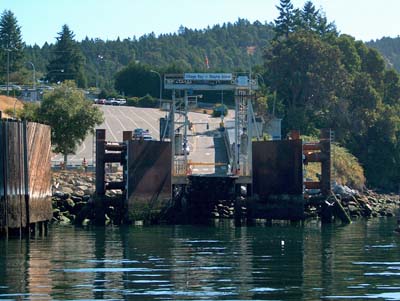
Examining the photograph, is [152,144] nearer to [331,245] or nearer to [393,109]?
[331,245]

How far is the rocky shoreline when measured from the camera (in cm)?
7412

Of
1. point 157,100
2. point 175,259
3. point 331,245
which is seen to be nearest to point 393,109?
point 157,100

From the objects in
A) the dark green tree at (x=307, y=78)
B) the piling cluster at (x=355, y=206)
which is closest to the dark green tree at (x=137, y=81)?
the dark green tree at (x=307, y=78)

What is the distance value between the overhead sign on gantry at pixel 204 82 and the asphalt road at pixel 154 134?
4969 millimetres

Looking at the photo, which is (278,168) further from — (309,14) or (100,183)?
(309,14)

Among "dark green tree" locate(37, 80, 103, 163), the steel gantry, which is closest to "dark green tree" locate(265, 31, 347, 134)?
"dark green tree" locate(37, 80, 103, 163)

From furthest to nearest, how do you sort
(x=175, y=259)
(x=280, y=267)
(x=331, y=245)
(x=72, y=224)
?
(x=72, y=224)
(x=331, y=245)
(x=175, y=259)
(x=280, y=267)

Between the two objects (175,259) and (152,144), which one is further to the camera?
(152,144)

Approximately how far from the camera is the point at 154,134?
12600 centimetres

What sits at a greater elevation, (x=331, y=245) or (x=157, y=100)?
(x=157, y=100)

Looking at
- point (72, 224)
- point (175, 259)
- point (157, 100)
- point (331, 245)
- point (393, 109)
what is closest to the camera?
point (175, 259)

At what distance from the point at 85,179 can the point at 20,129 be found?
26.8 metres

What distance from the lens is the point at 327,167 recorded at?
76125mm

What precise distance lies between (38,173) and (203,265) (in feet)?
60.1
